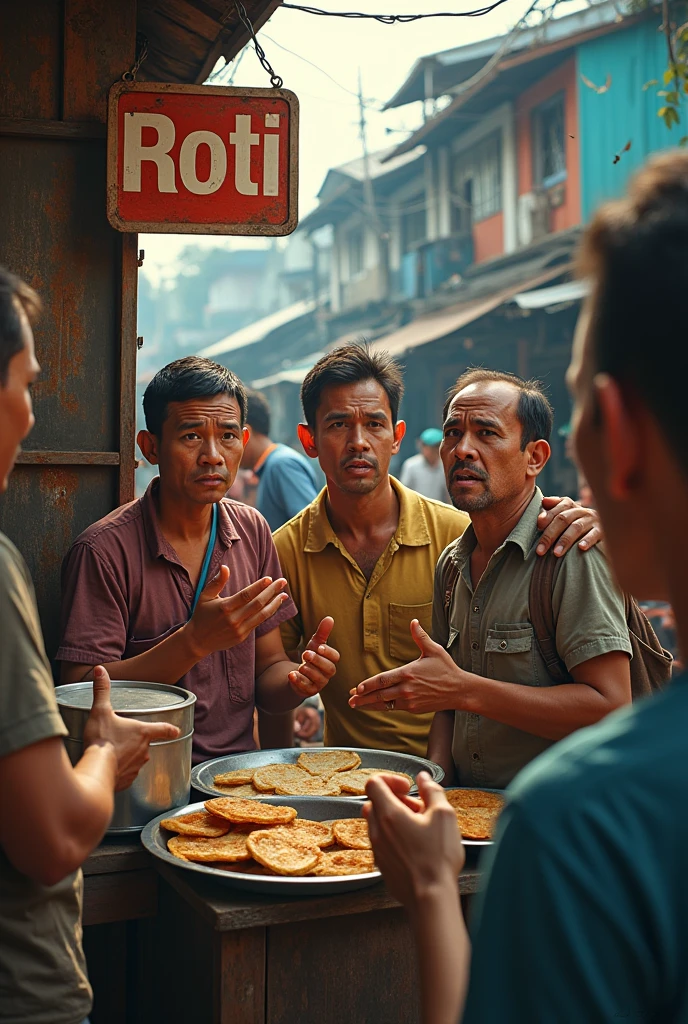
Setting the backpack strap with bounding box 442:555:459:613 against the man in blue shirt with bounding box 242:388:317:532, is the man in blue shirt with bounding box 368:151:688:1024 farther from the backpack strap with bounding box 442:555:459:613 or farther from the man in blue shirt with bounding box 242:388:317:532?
the man in blue shirt with bounding box 242:388:317:532

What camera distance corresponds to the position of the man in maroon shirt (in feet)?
10.5

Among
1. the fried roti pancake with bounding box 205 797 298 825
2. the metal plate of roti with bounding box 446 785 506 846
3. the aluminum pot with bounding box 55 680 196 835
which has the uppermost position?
the aluminum pot with bounding box 55 680 196 835

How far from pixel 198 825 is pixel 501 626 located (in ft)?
3.88

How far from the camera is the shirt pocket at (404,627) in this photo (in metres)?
3.93

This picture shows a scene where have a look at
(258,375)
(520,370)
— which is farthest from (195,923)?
(258,375)

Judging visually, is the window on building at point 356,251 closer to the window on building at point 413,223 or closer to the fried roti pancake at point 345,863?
the window on building at point 413,223

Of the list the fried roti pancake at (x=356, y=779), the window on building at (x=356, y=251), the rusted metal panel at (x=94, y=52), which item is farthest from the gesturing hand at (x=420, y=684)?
the window on building at (x=356, y=251)

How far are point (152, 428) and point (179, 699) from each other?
137 centimetres

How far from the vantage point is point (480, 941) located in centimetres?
97

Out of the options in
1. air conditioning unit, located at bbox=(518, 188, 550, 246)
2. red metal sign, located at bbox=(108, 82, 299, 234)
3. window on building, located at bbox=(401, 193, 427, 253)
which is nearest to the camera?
red metal sign, located at bbox=(108, 82, 299, 234)

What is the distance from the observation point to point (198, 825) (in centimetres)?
254

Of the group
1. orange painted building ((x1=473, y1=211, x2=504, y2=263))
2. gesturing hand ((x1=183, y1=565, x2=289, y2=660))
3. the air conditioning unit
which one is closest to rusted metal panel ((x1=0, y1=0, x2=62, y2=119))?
gesturing hand ((x1=183, y1=565, x2=289, y2=660))

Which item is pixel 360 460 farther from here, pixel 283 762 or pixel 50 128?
pixel 50 128

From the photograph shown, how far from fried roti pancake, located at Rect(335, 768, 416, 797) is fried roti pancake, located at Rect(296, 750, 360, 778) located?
0.03m
